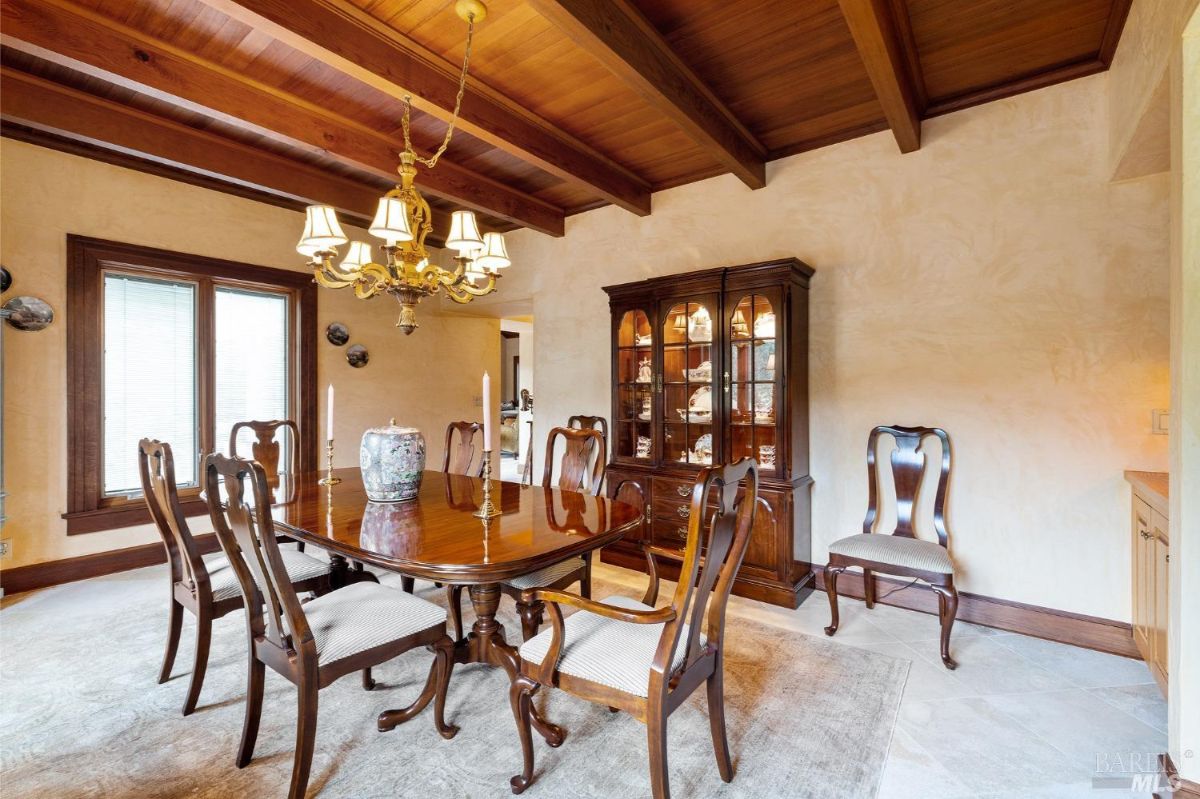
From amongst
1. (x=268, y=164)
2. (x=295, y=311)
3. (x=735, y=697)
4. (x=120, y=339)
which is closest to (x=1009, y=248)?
(x=735, y=697)

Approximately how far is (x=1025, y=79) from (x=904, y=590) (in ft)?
9.22

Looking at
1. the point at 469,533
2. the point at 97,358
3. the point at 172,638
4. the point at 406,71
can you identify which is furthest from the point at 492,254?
the point at 97,358

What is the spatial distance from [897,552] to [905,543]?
5.7 inches

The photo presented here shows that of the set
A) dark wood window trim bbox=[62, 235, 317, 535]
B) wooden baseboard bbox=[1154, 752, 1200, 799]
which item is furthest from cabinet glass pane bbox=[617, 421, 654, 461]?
dark wood window trim bbox=[62, 235, 317, 535]

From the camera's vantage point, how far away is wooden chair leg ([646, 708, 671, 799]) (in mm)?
1438

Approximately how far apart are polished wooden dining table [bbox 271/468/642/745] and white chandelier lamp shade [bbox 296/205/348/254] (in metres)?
1.15

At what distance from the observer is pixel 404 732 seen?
77.0 inches

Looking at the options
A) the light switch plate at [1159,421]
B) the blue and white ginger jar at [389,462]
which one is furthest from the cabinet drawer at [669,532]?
the light switch plate at [1159,421]

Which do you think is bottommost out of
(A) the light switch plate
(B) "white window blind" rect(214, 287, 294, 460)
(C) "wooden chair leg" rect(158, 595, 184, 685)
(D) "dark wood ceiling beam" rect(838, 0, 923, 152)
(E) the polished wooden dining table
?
(C) "wooden chair leg" rect(158, 595, 184, 685)

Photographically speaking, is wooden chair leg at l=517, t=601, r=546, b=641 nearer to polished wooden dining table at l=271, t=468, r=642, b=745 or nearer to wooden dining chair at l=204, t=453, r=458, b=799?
polished wooden dining table at l=271, t=468, r=642, b=745

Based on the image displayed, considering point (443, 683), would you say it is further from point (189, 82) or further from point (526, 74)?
point (189, 82)

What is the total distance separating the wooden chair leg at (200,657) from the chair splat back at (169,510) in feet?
0.43

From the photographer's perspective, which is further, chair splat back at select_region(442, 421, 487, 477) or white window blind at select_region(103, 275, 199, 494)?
white window blind at select_region(103, 275, 199, 494)

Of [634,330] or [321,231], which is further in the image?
[634,330]
